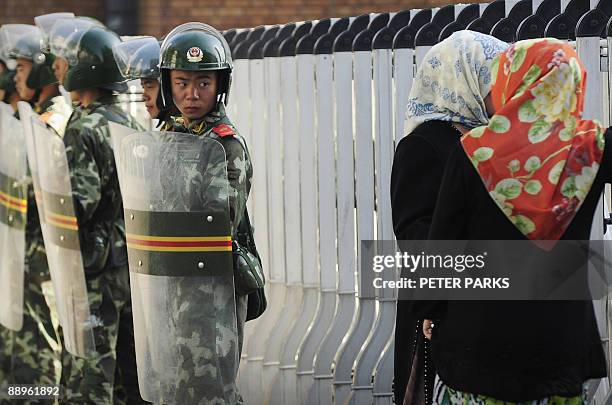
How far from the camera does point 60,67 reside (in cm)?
734

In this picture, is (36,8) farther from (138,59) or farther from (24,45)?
(138,59)

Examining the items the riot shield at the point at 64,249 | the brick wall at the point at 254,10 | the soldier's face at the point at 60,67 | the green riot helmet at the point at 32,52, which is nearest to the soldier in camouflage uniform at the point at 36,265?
the green riot helmet at the point at 32,52

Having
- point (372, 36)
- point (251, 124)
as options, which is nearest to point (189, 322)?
point (372, 36)

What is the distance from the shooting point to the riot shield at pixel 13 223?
752cm

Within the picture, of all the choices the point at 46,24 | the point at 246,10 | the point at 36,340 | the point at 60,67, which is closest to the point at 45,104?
the point at 60,67

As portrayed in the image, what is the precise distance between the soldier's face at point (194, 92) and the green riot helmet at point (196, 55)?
34mm

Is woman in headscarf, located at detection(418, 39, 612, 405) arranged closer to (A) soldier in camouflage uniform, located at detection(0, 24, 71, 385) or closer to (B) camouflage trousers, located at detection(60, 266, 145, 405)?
(B) camouflage trousers, located at detection(60, 266, 145, 405)

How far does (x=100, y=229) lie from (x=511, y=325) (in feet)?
9.83

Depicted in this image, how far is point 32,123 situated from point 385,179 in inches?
68.0

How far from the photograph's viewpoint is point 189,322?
5504 mm

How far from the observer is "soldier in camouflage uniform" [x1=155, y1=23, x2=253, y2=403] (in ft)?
18.0

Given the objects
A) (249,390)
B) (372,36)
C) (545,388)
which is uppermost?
(372,36)

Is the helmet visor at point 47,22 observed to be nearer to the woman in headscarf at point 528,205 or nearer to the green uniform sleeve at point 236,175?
the green uniform sleeve at point 236,175

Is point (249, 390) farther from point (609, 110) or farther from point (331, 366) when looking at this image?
point (609, 110)
